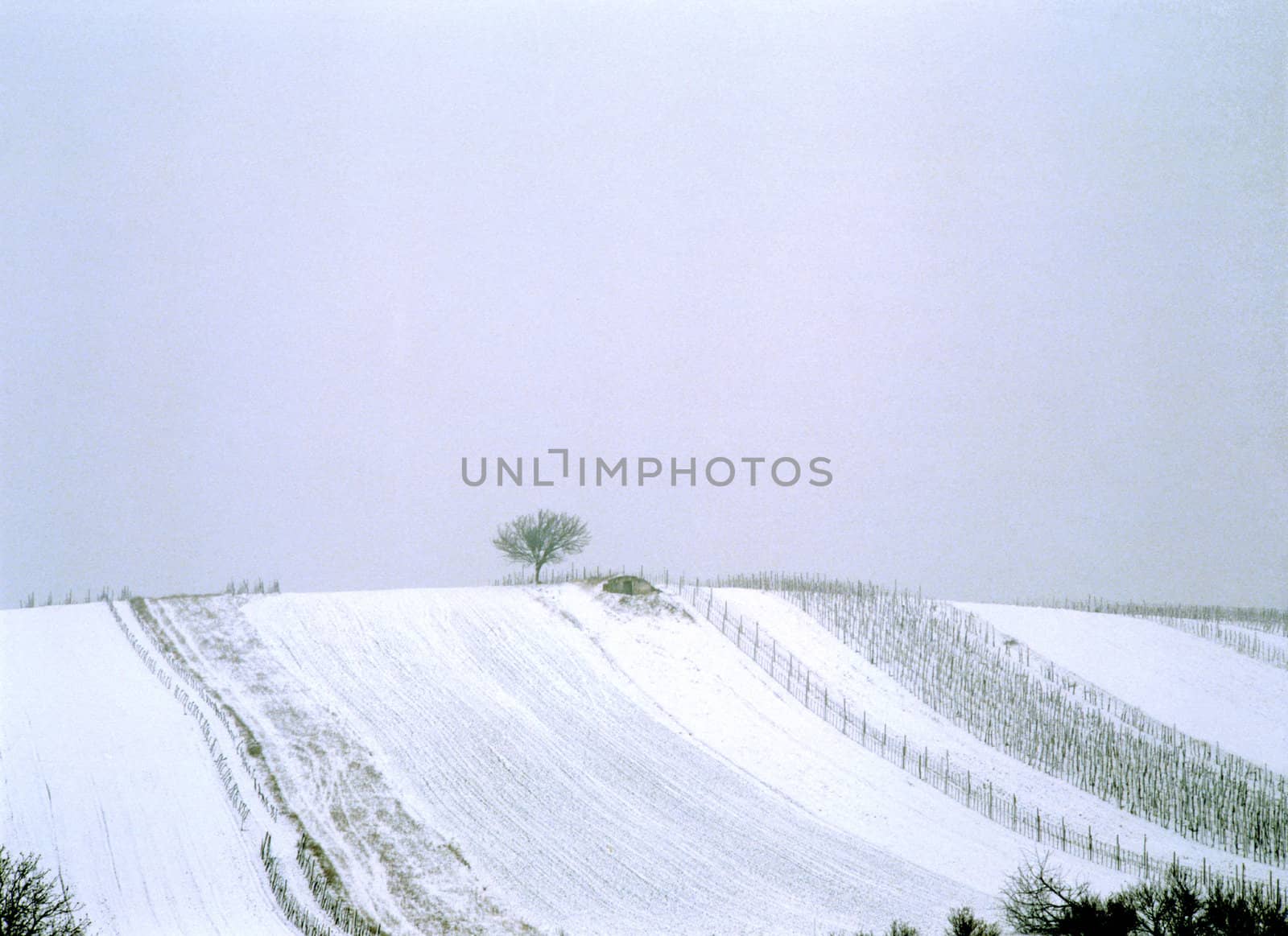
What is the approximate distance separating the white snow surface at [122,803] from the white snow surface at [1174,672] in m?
23.7

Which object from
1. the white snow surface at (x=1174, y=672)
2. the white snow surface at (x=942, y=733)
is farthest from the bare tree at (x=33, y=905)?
the white snow surface at (x=1174, y=672)

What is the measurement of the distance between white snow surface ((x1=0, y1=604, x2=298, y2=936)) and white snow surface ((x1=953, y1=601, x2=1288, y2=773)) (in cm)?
2370

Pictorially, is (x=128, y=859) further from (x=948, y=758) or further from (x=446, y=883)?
(x=948, y=758)

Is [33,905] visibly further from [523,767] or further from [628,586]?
[628,586]

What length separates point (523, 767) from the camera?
2467 cm

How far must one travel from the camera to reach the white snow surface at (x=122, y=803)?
18.1 m

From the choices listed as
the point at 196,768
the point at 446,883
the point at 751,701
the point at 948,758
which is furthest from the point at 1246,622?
the point at 196,768

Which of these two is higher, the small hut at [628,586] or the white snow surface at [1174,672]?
the small hut at [628,586]

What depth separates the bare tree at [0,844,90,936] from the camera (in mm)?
14680

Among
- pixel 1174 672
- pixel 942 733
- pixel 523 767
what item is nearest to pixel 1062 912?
pixel 942 733

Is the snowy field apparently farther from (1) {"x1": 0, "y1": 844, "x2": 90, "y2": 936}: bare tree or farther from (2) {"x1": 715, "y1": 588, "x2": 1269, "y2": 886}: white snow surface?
(1) {"x1": 0, "y1": 844, "x2": 90, "y2": 936}: bare tree

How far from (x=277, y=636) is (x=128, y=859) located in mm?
11456

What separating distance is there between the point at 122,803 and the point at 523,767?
323 inches

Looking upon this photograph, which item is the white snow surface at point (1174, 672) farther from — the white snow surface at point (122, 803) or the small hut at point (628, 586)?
the white snow surface at point (122, 803)
